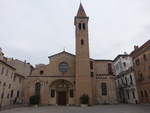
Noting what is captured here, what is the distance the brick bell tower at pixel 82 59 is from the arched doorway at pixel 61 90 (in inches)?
90.2

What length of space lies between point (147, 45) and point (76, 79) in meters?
13.0

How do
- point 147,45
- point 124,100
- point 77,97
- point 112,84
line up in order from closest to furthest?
point 147,45 < point 77,97 < point 112,84 < point 124,100

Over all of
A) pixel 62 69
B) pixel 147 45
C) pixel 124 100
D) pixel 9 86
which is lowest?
pixel 124 100

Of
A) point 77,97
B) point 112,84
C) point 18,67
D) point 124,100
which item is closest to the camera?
point 77,97

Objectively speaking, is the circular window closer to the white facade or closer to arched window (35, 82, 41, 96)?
arched window (35, 82, 41, 96)

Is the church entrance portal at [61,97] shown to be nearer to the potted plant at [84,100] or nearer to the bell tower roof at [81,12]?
the potted plant at [84,100]

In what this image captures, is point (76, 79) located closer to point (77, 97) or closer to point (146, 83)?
point (77, 97)

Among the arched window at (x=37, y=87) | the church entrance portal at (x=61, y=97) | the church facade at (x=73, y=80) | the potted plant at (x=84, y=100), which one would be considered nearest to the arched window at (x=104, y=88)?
the church facade at (x=73, y=80)

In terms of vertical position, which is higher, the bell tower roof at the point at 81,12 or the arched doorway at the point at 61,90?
the bell tower roof at the point at 81,12

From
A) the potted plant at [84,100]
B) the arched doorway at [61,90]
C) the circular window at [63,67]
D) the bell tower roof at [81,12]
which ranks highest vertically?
the bell tower roof at [81,12]

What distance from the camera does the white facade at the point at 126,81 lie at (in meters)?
29.1

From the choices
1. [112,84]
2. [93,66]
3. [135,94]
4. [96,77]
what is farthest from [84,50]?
[135,94]

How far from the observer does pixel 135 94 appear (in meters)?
28.0

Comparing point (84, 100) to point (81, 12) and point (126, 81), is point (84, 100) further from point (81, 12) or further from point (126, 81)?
point (81, 12)
